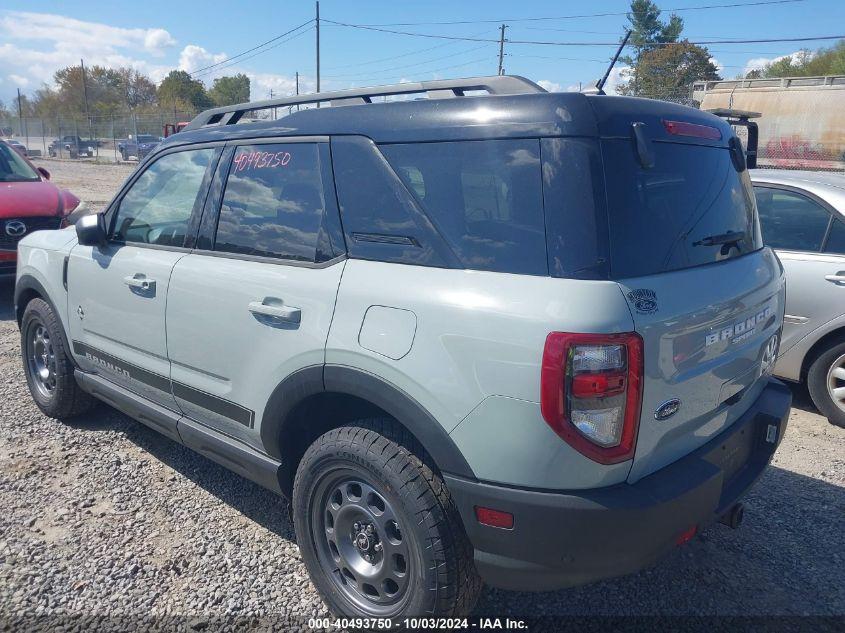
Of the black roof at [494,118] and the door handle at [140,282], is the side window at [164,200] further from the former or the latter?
the black roof at [494,118]

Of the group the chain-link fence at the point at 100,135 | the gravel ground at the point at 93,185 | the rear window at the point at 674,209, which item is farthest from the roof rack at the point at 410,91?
the chain-link fence at the point at 100,135

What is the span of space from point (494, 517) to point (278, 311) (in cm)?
115

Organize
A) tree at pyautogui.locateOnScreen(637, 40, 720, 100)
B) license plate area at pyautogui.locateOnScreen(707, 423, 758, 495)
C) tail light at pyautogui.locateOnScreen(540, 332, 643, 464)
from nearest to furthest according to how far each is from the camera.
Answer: tail light at pyautogui.locateOnScreen(540, 332, 643, 464)
license plate area at pyautogui.locateOnScreen(707, 423, 758, 495)
tree at pyautogui.locateOnScreen(637, 40, 720, 100)

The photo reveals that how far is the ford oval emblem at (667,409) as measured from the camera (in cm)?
205

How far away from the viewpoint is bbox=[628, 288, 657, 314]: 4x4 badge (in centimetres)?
196

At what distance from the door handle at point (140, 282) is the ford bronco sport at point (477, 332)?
214 mm

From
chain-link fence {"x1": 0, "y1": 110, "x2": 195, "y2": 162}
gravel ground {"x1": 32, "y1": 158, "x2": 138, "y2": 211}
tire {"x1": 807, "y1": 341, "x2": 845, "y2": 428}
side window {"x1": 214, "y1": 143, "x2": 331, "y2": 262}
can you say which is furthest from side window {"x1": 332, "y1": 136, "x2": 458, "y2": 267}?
chain-link fence {"x1": 0, "y1": 110, "x2": 195, "y2": 162}

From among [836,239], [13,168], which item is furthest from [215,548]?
[13,168]

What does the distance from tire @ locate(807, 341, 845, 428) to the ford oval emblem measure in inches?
122

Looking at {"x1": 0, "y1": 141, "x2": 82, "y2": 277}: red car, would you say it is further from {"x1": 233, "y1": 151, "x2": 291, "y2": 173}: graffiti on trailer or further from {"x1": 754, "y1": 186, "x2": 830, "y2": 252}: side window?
{"x1": 754, "y1": 186, "x2": 830, "y2": 252}: side window

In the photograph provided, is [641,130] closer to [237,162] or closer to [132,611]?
[237,162]

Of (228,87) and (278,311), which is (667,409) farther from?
(228,87)

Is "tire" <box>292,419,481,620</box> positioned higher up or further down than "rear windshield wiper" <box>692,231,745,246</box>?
Result: further down

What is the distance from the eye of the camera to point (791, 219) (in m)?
4.84
